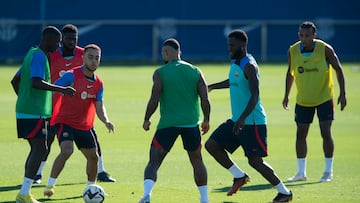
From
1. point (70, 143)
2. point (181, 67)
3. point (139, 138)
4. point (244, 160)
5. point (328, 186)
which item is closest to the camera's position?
point (181, 67)

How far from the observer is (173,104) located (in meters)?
12.0

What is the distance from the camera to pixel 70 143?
42.3ft

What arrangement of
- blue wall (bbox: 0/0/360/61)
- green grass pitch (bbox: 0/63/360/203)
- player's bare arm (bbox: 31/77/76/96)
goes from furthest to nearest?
blue wall (bbox: 0/0/360/61)
green grass pitch (bbox: 0/63/360/203)
player's bare arm (bbox: 31/77/76/96)

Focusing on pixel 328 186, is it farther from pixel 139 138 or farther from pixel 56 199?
pixel 139 138

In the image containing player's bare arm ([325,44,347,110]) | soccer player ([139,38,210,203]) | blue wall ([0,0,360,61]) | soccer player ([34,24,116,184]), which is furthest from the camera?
blue wall ([0,0,360,61])

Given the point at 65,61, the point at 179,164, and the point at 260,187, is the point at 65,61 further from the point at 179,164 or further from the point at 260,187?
the point at 260,187

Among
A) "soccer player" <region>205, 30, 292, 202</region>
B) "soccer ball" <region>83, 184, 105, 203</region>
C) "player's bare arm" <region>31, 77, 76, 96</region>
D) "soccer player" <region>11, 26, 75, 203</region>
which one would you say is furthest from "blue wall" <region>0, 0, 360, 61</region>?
"soccer ball" <region>83, 184, 105, 203</region>

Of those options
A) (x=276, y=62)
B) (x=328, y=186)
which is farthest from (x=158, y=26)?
(x=328, y=186)

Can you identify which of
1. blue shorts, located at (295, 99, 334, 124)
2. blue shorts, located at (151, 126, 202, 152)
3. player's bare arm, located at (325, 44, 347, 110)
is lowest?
blue shorts, located at (295, 99, 334, 124)

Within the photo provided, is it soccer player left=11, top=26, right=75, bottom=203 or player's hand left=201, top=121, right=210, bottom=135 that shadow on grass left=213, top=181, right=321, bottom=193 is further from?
soccer player left=11, top=26, right=75, bottom=203

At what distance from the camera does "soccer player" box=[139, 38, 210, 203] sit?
11922 mm

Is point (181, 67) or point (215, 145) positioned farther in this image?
point (215, 145)

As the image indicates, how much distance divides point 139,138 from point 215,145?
6963 millimetres

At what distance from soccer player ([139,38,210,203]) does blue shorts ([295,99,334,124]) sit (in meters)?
3.55
